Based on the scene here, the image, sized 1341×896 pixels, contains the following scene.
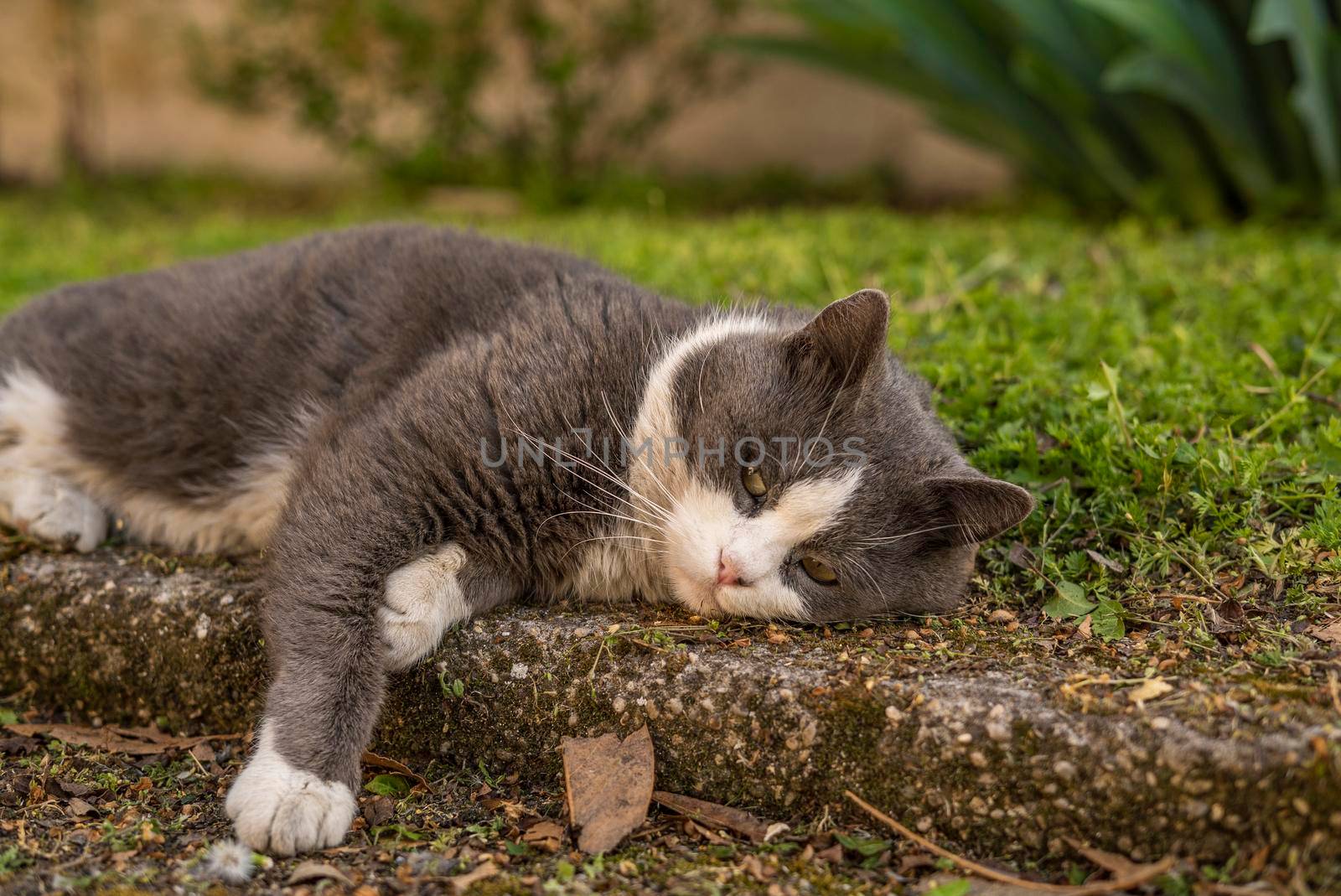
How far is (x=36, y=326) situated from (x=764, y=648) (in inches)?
83.9

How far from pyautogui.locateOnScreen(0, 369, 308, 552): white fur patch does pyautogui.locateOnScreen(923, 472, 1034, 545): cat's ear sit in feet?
4.72

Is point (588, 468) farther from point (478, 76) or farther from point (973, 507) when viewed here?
point (478, 76)

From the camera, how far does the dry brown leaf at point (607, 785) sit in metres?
1.91

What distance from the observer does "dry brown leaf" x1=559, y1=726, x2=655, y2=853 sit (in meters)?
1.91

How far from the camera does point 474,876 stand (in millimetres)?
1794

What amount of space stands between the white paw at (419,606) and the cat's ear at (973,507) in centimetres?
97

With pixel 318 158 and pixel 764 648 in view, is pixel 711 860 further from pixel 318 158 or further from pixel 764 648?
pixel 318 158

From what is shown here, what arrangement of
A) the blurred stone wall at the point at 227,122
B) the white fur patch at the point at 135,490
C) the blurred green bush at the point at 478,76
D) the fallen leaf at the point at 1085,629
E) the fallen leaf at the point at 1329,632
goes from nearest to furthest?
the fallen leaf at the point at 1329,632 < the fallen leaf at the point at 1085,629 < the white fur patch at the point at 135,490 < the blurred green bush at the point at 478,76 < the blurred stone wall at the point at 227,122

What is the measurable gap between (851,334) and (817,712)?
29.6 inches

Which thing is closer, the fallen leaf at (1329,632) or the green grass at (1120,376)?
the fallen leaf at (1329,632)

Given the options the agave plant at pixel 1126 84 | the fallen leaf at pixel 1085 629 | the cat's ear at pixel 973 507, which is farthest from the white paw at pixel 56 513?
the agave plant at pixel 1126 84

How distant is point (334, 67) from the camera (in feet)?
21.0

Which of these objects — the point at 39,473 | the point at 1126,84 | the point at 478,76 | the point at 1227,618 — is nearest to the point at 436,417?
the point at 39,473

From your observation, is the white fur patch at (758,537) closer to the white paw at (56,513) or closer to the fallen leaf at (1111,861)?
the fallen leaf at (1111,861)
